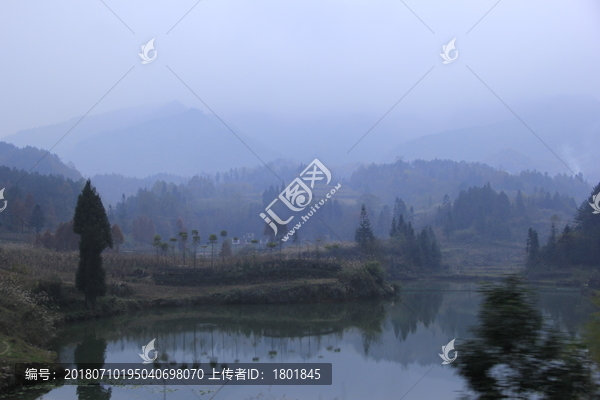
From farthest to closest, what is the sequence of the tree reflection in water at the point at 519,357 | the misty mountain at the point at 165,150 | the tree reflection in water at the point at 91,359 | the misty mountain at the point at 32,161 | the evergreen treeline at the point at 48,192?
the misty mountain at the point at 165,150, the misty mountain at the point at 32,161, the evergreen treeline at the point at 48,192, the tree reflection in water at the point at 91,359, the tree reflection in water at the point at 519,357

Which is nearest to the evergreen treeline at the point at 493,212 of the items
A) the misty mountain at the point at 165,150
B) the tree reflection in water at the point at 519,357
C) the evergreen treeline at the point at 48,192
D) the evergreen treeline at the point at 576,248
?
the evergreen treeline at the point at 576,248

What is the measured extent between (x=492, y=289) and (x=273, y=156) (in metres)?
150

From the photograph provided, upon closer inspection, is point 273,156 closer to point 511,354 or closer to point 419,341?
point 419,341

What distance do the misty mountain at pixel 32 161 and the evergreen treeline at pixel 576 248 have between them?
72641mm

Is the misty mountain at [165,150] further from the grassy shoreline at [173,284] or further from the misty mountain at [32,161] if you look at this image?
the grassy shoreline at [173,284]

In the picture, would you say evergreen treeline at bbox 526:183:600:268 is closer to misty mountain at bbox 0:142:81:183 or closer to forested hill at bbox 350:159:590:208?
forested hill at bbox 350:159:590:208

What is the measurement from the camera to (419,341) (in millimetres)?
14039

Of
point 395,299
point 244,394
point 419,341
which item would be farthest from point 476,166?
point 244,394

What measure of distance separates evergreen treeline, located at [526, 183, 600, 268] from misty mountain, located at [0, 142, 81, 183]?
238 feet

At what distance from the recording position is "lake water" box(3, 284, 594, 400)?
886 cm

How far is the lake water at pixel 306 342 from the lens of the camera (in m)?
8.86

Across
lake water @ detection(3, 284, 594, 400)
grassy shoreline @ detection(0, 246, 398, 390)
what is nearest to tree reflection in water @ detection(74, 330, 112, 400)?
lake water @ detection(3, 284, 594, 400)

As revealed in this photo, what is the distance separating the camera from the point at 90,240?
1514 cm

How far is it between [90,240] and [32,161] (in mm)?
76433
